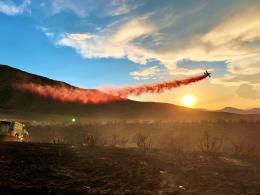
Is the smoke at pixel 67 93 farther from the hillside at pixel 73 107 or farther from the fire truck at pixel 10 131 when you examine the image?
the fire truck at pixel 10 131

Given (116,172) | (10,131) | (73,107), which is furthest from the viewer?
(73,107)

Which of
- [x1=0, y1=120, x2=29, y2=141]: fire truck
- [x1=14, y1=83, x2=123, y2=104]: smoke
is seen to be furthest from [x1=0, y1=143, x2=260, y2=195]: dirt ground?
[x1=14, y1=83, x2=123, y2=104]: smoke

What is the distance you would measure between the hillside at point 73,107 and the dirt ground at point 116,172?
10561 centimetres

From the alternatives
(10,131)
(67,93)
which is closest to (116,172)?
(10,131)

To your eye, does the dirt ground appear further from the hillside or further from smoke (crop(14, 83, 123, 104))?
smoke (crop(14, 83, 123, 104))

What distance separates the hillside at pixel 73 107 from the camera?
144m

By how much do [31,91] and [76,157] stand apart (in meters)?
143

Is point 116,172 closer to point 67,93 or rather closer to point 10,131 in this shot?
point 10,131

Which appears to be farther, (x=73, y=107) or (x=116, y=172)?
(x=73, y=107)

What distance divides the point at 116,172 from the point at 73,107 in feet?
440

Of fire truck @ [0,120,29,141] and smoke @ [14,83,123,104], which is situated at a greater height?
smoke @ [14,83,123,104]

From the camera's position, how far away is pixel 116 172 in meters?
22.5

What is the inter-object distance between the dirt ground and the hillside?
10561 cm

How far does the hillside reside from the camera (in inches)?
5689
